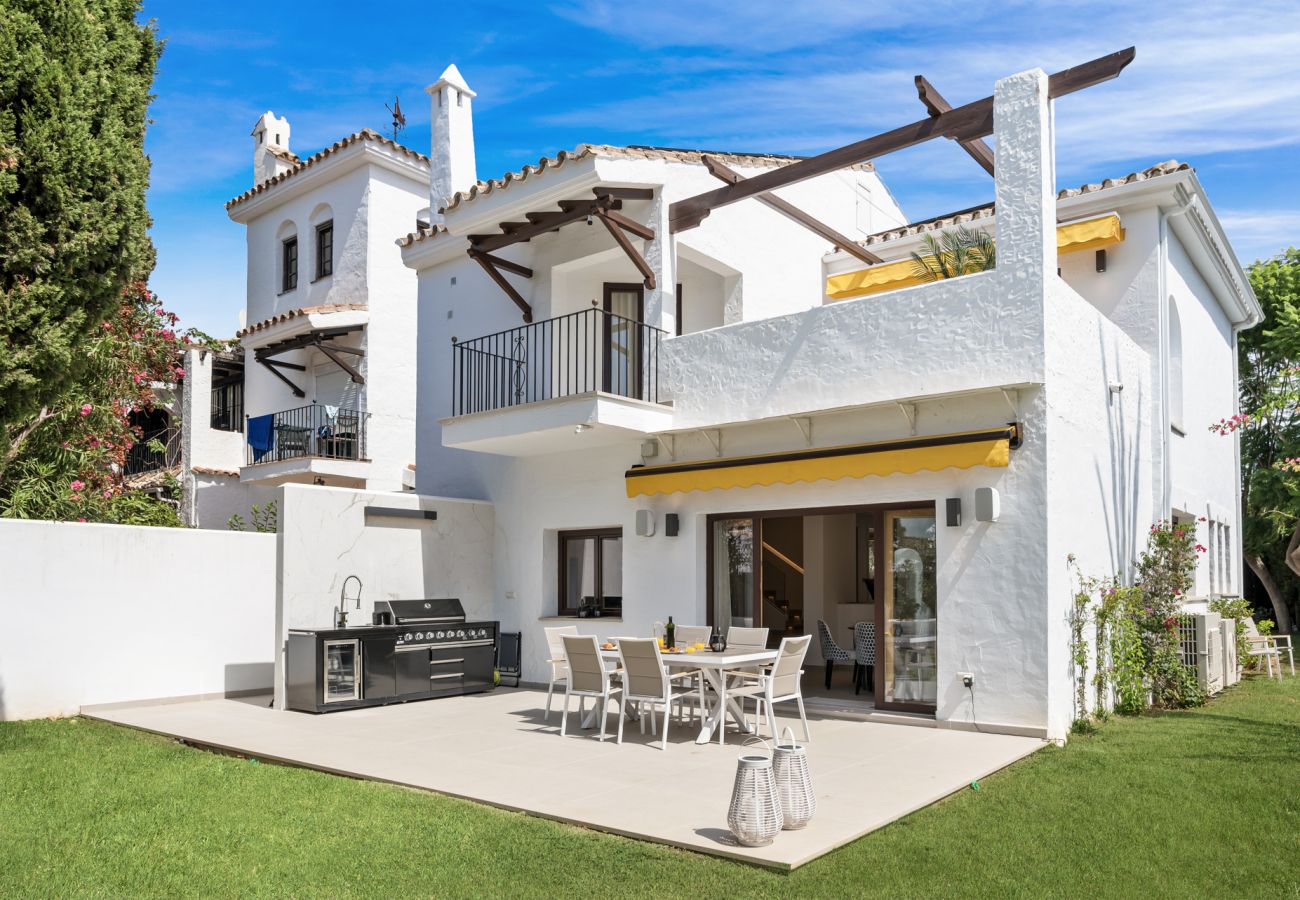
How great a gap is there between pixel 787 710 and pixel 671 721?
5.71 ft

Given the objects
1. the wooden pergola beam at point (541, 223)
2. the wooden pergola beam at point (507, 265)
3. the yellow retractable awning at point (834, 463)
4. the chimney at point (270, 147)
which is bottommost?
the yellow retractable awning at point (834, 463)

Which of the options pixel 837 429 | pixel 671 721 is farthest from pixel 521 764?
pixel 837 429

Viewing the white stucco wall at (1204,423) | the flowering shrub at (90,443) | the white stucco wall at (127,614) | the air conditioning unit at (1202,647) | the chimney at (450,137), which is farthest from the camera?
the chimney at (450,137)

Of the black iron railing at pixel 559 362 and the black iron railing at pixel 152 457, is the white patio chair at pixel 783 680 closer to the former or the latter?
the black iron railing at pixel 559 362

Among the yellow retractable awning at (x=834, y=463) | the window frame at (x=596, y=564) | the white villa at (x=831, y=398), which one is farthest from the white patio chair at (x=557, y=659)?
the window frame at (x=596, y=564)

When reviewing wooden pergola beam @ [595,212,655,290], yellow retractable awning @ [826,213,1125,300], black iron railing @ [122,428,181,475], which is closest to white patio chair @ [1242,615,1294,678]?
yellow retractable awning @ [826,213,1125,300]

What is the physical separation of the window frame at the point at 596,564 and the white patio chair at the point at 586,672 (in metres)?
3.81

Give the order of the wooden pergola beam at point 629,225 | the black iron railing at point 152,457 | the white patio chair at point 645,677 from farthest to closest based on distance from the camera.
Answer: the black iron railing at point 152,457 < the wooden pergola beam at point 629,225 < the white patio chair at point 645,677

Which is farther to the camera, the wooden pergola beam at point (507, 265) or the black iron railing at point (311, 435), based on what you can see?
the black iron railing at point (311, 435)

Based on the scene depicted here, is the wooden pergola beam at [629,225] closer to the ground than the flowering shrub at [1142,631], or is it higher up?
higher up

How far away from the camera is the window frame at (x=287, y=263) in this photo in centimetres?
2722

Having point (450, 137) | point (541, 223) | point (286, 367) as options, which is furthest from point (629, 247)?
point (286, 367)

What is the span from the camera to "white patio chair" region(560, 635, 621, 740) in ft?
37.3

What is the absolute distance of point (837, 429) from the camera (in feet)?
42.8
